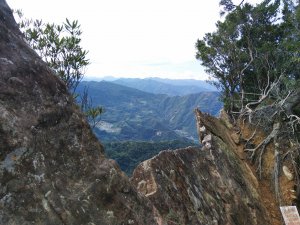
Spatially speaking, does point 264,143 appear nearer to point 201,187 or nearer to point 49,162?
point 201,187

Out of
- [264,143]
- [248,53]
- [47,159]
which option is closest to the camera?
[47,159]

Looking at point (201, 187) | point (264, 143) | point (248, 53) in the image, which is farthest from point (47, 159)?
point (248, 53)

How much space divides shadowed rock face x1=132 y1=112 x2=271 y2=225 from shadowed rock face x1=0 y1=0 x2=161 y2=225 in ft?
6.65

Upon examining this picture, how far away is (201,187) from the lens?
1072 cm

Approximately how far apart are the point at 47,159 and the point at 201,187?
6131mm

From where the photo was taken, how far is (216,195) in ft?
36.1

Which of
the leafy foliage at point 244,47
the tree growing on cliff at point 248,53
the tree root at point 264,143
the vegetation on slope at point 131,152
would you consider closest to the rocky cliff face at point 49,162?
the tree root at point 264,143

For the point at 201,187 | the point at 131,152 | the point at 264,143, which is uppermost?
the point at 264,143

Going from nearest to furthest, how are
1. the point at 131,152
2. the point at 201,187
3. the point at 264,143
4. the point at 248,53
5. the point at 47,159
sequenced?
1. the point at 47,159
2. the point at 201,187
3. the point at 264,143
4. the point at 248,53
5. the point at 131,152

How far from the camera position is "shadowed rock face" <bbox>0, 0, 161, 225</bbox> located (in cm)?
527

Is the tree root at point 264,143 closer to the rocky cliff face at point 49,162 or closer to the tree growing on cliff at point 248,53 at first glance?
the tree growing on cliff at point 248,53

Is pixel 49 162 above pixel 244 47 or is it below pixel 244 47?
below

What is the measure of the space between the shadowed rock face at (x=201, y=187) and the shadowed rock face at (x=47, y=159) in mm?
2028

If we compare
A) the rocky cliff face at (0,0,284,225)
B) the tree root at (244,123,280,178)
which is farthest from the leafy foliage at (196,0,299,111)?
the rocky cliff face at (0,0,284,225)
